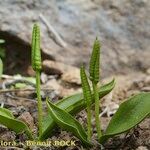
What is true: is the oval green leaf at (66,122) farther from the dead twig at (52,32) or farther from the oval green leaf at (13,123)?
the dead twig at (52,32)

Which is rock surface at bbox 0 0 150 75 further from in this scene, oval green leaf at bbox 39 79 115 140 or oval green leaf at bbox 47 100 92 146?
oval green leaf at bbox 47 100 92 146

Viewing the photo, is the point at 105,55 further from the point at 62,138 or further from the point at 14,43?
the point at 62,138

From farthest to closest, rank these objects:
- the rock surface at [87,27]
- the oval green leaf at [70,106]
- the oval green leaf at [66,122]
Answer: the rock surface at [87,27] < the oval green leaf at [70,106] < the oval green leaf at [66,122]

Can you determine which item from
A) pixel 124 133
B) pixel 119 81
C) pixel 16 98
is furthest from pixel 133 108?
pixel 119 81

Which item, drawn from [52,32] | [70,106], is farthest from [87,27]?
[70,106]

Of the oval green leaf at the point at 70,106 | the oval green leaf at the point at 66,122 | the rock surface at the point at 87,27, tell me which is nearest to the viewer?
the oval green leaf at the point at 66,122

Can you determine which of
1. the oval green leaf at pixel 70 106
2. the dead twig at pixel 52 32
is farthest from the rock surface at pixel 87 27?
the oval green leaf at pixel 70 106
